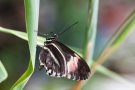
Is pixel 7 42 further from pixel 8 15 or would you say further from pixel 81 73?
pixel 81 73

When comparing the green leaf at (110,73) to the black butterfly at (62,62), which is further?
the green leaf at (110,73)

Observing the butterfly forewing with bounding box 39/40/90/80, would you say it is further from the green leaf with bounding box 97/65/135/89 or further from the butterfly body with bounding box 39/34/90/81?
the green leaf with bounding box 97/65/135/89

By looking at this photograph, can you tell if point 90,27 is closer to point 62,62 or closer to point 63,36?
point 62,62

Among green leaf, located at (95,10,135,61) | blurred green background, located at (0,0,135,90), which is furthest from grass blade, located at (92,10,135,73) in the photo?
blurred green background, located at (0,0,135,90)

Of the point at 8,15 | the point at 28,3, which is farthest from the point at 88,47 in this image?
the point at 8,15

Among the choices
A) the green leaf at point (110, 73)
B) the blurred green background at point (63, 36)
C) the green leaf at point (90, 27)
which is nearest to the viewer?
the green leaf at point (90, 27)

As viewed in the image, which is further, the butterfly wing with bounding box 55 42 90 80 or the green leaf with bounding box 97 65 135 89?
the green leaf with bounding box 97 65 135 89

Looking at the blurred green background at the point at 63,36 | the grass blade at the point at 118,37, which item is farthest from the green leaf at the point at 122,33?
the blurred green background at the point at 63,36

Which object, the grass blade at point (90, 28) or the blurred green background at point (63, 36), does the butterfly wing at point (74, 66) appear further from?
the blurred green background at point (63, 36)
